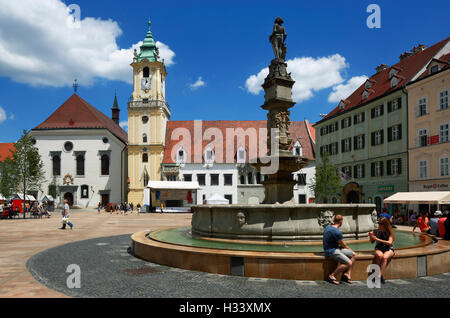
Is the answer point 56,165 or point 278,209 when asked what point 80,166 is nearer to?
point 56,165

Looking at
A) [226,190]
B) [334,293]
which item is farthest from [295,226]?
[226,190]

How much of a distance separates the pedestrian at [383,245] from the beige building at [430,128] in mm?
24057

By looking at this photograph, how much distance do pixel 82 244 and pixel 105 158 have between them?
46.1m

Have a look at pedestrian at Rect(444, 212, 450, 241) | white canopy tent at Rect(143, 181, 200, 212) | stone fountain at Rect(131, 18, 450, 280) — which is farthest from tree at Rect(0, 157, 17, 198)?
pedestrian at Rect(444, 212, 450, 241)

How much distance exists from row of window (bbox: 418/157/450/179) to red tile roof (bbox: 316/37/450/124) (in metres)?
7.22

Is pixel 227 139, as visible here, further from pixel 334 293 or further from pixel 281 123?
pixel 334 293

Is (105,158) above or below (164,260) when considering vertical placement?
above

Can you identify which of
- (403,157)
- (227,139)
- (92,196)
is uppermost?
(227,139)

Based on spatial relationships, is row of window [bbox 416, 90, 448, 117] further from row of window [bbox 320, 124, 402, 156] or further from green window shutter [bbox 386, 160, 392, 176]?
green window shutter [bbox 386, 160, 392, 176]

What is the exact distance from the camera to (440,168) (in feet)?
93.6

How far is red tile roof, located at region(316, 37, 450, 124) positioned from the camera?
33.2 m

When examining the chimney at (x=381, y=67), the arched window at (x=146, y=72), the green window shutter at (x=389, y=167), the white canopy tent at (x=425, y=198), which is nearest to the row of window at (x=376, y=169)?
the green window shutter at (x=389, y=167)

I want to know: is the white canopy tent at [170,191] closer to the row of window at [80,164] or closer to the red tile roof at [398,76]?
the row of window at [80,164]
